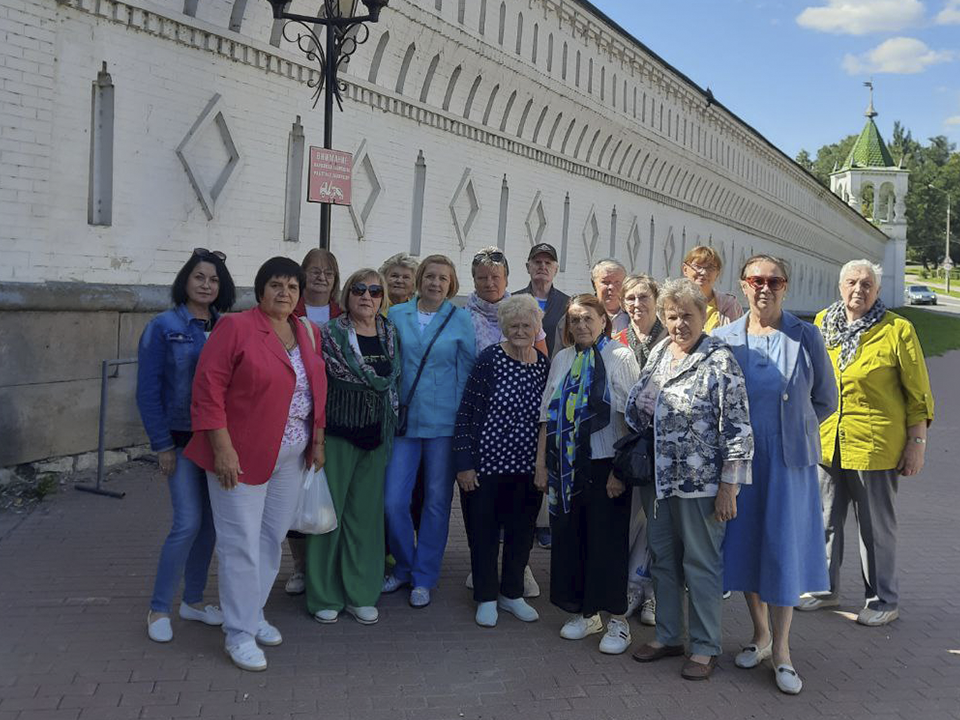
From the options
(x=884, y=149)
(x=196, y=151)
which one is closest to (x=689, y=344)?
(x=196, y=151)

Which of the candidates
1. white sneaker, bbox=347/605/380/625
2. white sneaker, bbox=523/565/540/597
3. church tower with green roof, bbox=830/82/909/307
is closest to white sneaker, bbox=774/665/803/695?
white sneaker, bbox=523/565/540/597

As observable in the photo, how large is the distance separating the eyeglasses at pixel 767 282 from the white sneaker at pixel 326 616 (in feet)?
9.86

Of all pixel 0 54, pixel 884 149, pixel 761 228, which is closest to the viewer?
pixel 0 54

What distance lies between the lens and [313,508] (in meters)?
5.44

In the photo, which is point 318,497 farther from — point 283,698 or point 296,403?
point 283,698

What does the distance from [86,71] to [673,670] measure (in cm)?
746

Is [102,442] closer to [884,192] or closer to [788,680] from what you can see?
[788,680]

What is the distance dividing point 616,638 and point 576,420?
1229mm

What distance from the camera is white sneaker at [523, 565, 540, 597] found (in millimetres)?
6535

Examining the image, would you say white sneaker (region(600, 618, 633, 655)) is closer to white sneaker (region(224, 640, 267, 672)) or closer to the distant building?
white sneaker (region(224, 640, 267, 672))

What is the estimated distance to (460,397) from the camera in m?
6.19

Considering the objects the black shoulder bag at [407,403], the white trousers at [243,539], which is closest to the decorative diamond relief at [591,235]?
the black shoulder bag at [407,403]

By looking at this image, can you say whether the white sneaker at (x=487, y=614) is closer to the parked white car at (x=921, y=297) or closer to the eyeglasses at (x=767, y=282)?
the eyeglasses at (x=767, y=282)

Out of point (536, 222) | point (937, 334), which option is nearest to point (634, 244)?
point (536, 222)
